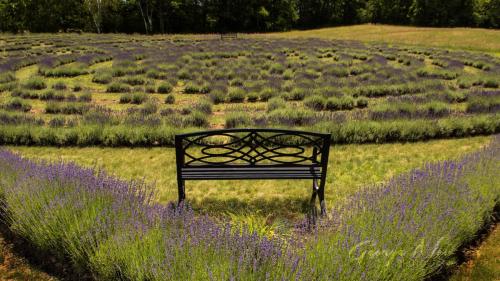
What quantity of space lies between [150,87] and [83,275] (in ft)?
40.6

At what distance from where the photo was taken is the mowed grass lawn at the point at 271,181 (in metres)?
5.45

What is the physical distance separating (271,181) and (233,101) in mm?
7553

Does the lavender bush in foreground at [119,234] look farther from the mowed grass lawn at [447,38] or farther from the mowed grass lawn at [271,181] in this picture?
the mowed grass lawn at [447,38]

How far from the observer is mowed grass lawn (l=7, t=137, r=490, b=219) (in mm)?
5445

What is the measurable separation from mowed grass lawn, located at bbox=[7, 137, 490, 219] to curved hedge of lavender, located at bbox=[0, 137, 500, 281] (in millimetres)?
1151

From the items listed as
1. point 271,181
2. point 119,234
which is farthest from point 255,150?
point 119,234

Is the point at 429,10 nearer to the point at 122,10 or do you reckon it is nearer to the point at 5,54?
the point at 122,10

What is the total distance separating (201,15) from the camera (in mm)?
66875

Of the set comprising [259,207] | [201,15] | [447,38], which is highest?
[201,15]

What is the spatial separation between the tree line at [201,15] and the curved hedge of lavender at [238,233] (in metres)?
60.2

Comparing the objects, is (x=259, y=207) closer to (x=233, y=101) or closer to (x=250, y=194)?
(x=250, y=194)

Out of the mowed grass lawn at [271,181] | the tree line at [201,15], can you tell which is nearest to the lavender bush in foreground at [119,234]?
the mowed grass lawn at [271,181]

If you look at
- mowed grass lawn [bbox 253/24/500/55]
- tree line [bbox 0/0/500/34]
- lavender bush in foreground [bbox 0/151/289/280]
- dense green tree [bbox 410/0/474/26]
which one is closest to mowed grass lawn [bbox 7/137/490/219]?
lavender bush in foreground [bbox 0/151/289/280]

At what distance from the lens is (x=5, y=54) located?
83.3ft
